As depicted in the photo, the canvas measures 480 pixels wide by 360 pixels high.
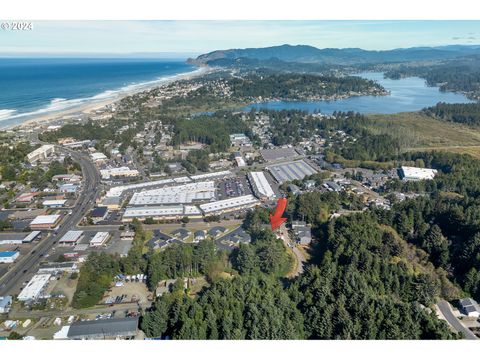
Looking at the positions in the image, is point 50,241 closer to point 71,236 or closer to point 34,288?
point 71,236

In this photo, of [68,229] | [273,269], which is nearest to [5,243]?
[68,229]

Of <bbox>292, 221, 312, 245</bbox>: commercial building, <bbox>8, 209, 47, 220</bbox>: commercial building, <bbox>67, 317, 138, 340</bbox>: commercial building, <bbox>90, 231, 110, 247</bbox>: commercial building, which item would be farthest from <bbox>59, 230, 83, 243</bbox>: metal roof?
<bbox>292, 221, 312, 245</bbox>: commercial building

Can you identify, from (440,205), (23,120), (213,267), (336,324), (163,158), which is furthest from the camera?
(23,120)

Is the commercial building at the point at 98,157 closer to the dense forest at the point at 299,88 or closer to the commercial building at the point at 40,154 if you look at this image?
the commercial building at the point at 40,154

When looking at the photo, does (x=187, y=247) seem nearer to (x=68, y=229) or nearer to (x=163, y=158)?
(x=68, y=229)

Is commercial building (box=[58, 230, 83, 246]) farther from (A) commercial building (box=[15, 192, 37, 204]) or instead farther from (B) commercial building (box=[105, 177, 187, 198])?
(A) commercial building (box=[15, 192, 37, 204])

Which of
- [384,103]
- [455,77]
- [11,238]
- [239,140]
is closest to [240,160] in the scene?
[239,140]
